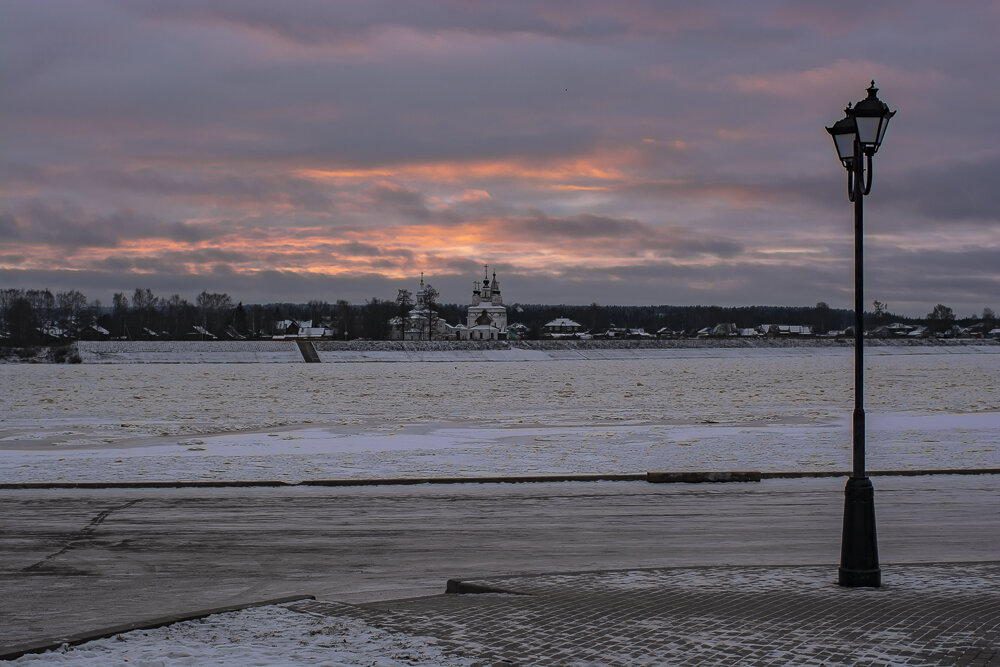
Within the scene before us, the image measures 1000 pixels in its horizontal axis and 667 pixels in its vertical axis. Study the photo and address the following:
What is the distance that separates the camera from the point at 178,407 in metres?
38.8

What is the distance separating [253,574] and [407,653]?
3.84m

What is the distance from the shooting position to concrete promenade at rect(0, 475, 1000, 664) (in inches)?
300

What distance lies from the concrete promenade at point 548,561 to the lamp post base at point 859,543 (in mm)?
267

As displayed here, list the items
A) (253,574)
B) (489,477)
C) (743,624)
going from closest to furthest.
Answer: (743,624), (253,574), (489,477)

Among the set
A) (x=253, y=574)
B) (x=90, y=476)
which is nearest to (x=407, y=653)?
(x=253, y=574)

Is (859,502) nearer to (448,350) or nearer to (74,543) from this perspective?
(74,543)

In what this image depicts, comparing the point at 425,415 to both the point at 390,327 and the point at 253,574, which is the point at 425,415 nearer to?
the point at 253,574

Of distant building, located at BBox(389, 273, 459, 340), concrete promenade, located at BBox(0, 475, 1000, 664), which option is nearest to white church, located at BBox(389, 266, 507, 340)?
distant building, located at BBox(389, 273, 459, 340)

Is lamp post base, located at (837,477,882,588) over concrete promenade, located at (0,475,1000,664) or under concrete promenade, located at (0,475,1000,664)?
over

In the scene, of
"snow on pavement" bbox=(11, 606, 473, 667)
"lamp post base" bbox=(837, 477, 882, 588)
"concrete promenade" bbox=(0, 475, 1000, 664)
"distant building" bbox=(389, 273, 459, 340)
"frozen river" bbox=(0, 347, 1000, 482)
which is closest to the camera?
"snow on pavement" bbox=(11, 606, 473, 667)

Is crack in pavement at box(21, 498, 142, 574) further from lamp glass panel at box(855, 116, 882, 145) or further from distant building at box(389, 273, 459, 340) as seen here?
distant building at box(389, 273, 459, 340)

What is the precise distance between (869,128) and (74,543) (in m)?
10.4

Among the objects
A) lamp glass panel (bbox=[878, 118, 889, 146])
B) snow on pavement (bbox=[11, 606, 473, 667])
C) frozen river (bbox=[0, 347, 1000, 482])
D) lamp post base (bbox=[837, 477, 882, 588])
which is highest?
lamp glass panel (bbox=[878, 118, 889, 146])

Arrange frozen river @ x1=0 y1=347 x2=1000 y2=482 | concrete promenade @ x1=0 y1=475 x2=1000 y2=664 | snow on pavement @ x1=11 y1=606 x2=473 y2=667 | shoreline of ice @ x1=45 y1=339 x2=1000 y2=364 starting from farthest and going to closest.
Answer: shoreline of ice @ x1=45 y1=339 x2=1000 y2=364, frozen river @ x1=0 y1=347 x2=1000 y2=482, concrete promenade @ x1=0 y1=475 x2=1000 y2=664, snow on pavement @ x1=11 y1=606 x2=473 y2=667
